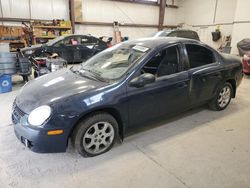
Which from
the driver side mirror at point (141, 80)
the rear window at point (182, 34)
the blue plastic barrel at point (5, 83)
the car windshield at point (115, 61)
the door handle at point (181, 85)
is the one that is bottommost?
the blue plastic barrel at point (5, 83)

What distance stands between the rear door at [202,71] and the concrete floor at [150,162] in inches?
21.1

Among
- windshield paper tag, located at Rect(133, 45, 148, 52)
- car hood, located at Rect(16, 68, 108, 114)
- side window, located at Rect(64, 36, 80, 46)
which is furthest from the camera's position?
side window, located at Rect(64, 36, 80, 46)

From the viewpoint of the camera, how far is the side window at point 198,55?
2.96 meters

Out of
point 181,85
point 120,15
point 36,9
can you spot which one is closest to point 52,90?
point 181,85

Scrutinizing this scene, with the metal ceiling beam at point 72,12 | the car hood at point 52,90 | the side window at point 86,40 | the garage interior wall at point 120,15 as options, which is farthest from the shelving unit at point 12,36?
the car hood at point 52,90

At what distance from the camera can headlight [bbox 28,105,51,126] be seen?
196 centimetres

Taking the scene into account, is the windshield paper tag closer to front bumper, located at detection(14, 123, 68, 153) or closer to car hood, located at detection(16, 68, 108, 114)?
car hood, located at detection(16, 68, 108, 114)

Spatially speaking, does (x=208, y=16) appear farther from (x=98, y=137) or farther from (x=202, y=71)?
(x=98, y=137)

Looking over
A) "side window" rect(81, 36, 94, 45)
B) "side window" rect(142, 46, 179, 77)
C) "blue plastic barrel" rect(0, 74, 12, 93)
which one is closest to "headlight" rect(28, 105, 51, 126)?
"side window" rect(142, 46, 179, 77)

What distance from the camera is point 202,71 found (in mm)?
3029

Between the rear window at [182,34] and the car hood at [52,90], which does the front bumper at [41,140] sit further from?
the rear window at [182,34]

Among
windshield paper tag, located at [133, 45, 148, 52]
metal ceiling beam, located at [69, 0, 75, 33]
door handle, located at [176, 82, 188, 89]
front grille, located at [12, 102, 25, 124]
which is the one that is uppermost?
metal ceiling beam, located at [69, 0, 75, 33]

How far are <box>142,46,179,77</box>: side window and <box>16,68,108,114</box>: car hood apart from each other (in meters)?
0.74

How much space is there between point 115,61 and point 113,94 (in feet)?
2.52
